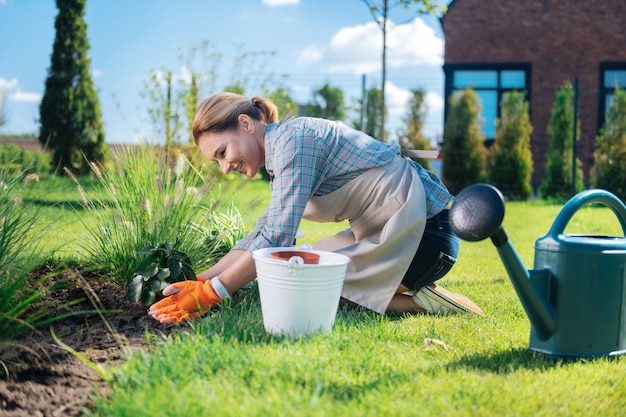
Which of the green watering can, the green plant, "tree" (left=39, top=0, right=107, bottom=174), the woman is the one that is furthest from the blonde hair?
"tree" (left=39, top=0, right=107, bottom=174)

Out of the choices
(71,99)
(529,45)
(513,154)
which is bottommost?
(513,154)

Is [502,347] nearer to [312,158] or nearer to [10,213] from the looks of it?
[312,158]

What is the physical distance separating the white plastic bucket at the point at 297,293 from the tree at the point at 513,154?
1006 cm

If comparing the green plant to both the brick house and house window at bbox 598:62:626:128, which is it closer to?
the brick house

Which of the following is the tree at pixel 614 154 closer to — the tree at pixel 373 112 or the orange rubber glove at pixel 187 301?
the tree at pixel 373 112

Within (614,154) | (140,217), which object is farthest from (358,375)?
(614,154)

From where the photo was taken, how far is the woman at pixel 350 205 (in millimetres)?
2676

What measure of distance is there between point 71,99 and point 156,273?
34.7 ft

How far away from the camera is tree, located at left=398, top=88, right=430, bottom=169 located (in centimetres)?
1295

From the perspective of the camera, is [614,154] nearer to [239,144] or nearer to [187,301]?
[239,144]

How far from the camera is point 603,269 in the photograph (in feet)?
7.50

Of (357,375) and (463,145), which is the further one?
(463,145)

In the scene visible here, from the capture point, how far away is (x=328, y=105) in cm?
1745

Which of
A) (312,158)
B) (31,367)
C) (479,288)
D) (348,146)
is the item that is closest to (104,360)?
(31,367)
